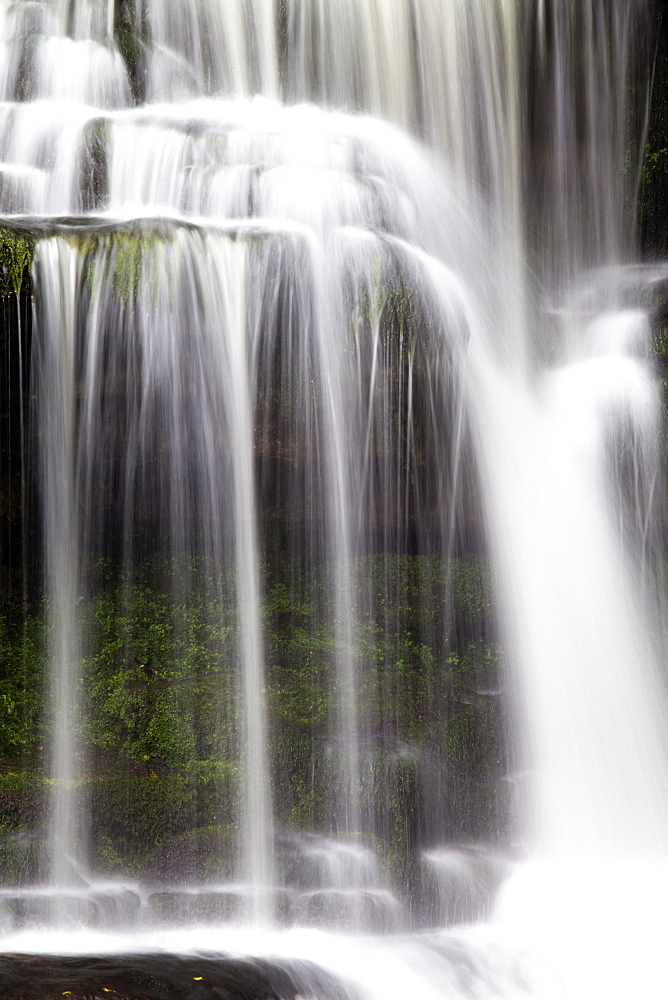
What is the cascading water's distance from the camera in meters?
5.09

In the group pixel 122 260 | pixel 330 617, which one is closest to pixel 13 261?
pixel 122 260

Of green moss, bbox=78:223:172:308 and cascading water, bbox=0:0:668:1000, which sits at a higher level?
green moss, bbox=78:223:172:308

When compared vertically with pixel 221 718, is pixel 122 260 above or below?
above

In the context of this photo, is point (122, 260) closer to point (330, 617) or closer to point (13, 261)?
point (13, 261)

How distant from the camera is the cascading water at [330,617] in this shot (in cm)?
509

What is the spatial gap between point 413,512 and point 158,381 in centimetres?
168

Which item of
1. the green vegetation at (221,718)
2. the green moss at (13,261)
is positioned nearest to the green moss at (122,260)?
the green moss at (13,261)

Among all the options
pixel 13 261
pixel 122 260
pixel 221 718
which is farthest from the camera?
pixel 221 718

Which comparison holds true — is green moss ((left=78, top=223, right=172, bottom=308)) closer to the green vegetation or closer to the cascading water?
the cascading water

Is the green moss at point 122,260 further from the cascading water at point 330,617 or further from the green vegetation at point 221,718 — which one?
the green vegetation at point 221,718

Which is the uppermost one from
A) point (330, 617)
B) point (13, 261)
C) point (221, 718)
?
point (13, 261)

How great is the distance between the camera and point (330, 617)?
5.54 meters

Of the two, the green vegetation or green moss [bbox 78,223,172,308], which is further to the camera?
the green vegetation

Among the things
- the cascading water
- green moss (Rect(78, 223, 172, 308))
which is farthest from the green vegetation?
green moss (Rect(78, 223, 172, 308))
